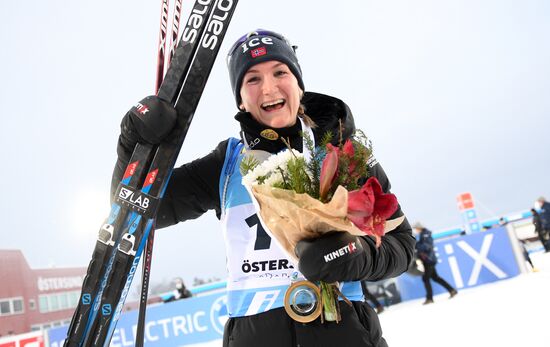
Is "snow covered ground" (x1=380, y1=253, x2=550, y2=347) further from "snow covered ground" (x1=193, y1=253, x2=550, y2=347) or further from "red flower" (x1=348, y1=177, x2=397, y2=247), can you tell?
"red flower" (x1=348, y1=177, x2=397, y2=247)

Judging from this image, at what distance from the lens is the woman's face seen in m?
1.70

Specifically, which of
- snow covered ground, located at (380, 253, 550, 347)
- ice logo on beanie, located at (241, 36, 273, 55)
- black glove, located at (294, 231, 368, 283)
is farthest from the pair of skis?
snow covered ground, located at (380, 253, 550, 347)

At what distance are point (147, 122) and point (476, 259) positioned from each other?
9.30 metres

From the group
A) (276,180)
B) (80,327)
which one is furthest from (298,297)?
(80,327)

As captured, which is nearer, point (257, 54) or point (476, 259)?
point (257, 54)

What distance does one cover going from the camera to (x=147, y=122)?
1698 mm

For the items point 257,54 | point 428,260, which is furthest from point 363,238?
point 428,260

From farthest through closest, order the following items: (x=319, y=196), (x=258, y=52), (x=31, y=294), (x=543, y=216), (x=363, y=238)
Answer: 1. (x=31, y=294)
2. (x=543, y=216)
3. (x=258, y=52)
4. (x=363, y=238)
5. (x=319, y=196)

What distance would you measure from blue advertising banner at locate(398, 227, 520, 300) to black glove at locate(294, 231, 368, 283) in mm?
9186

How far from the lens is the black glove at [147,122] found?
169 cm

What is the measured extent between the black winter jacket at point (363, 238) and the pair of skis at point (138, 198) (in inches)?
2.6

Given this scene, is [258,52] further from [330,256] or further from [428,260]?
[428,260]

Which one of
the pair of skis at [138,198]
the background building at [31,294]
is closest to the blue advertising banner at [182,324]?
the background building at [31,294]

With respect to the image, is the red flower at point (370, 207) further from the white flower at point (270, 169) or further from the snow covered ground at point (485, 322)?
the snow covered ground at point (485, 322)
